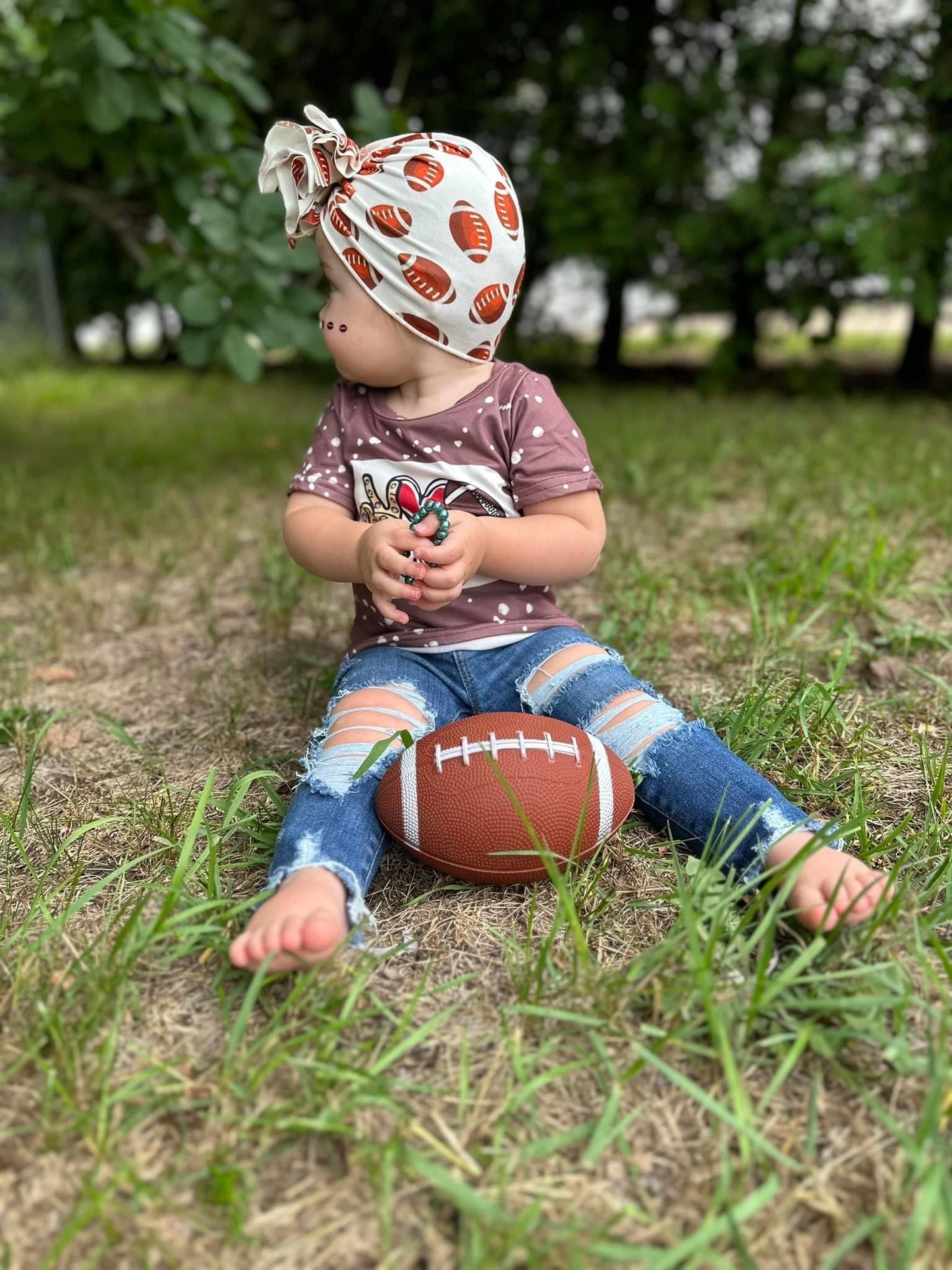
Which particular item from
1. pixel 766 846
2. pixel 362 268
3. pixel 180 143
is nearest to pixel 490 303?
pixel 362 268

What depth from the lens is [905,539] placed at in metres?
2.93

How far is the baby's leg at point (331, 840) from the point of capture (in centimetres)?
131

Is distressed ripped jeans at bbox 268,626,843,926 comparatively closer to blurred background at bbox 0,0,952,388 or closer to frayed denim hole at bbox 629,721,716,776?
frayed denim hole at bbox 629,721,716,776

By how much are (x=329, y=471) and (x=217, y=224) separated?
2.01 m

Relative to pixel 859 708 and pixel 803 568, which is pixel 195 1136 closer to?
pixel 859 708

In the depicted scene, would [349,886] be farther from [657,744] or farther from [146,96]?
[146,96]

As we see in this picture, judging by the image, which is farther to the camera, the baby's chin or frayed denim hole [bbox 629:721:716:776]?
the baby's chin

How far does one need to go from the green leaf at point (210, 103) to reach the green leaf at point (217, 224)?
279mm

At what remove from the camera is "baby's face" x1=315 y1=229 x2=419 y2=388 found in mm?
1812

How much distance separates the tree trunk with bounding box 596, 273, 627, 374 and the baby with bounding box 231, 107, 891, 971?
681 centimetres

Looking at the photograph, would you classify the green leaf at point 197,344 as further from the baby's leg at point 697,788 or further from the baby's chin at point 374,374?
the baby's leg at point 697,788

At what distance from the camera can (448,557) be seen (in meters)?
1.60

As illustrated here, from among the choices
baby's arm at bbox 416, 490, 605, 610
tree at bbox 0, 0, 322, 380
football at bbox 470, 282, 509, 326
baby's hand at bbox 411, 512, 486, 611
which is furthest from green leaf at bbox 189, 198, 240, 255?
baby's hand at bbox 411, 512, 486, 611

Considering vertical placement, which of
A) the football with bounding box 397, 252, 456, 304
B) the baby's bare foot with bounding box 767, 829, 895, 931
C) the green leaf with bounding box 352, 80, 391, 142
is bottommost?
the baby's bare foot with bounding box 767, 829, 895, 931
